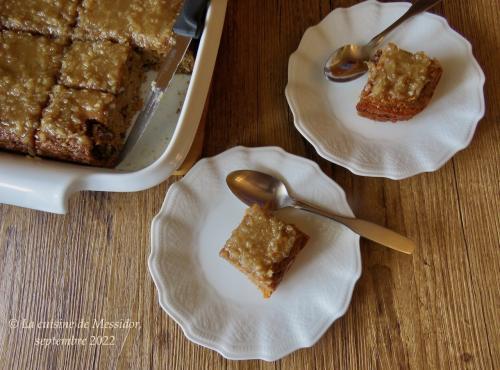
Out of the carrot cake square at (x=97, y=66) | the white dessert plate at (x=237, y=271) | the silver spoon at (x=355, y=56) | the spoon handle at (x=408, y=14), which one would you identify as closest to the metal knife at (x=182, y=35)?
the carrot cake square at (x=97, y=66)

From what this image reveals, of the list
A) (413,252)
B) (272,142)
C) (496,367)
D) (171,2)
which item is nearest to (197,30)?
(171,2)

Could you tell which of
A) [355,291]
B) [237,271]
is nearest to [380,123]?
[355,291]

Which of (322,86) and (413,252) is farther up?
(322,86)

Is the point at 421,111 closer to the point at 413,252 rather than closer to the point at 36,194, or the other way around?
the point at 413,252

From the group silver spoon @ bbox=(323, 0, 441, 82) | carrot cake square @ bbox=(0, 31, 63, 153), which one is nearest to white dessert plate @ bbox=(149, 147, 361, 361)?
silver spoon @ bbox=(323, 0, 441, 82)

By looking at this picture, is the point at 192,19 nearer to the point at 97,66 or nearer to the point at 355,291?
the point at 97,66

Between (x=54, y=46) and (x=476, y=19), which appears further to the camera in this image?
(x=476, y=19)

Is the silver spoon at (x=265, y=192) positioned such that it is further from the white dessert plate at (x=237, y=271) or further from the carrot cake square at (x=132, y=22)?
the carrot cake square at (x=132, y=22)
